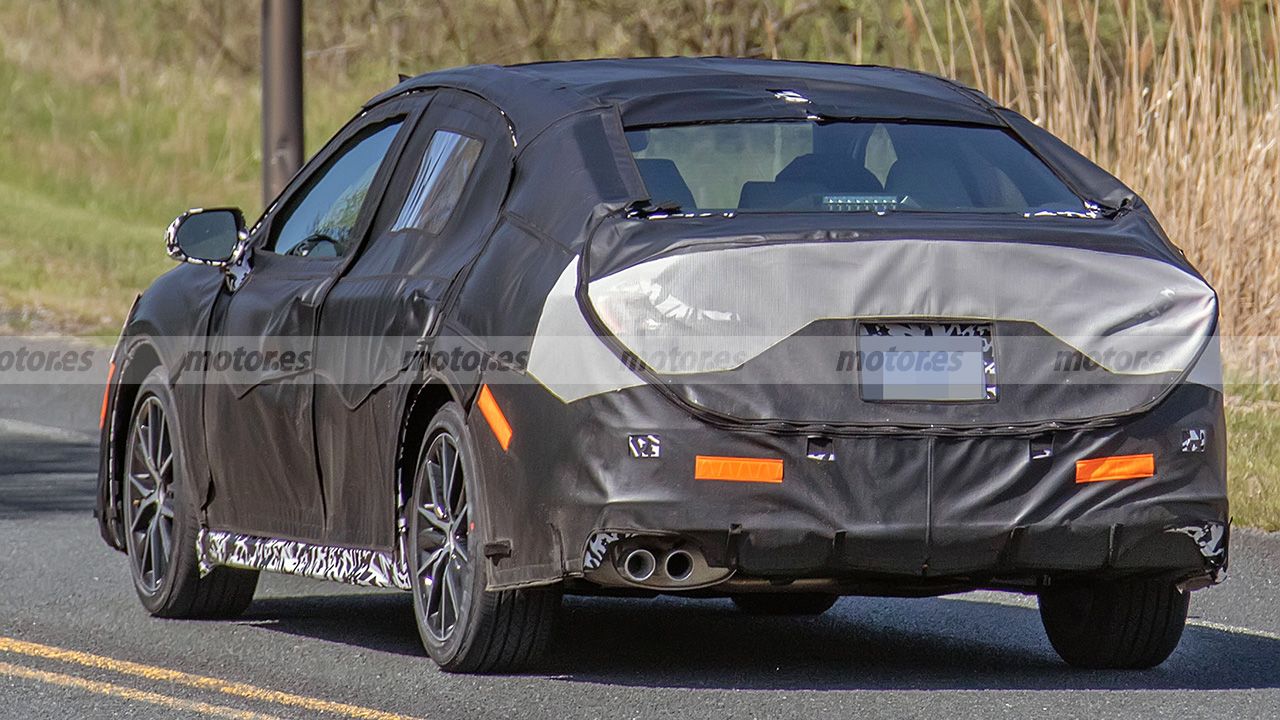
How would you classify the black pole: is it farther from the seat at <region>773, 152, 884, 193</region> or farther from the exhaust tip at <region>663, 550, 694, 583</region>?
the exhaust tip at <region>663, 550, 694, 583</region>


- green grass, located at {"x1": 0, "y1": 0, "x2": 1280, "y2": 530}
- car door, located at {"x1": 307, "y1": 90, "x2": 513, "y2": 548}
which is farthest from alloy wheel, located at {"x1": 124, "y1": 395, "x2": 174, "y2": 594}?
green grass, located at {"x1": 0, "y1": 0, "x2": 1280, "y2": 530}

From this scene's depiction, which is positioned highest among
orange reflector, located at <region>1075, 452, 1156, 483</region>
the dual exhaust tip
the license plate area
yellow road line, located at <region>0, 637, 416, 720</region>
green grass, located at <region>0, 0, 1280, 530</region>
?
the license plate area

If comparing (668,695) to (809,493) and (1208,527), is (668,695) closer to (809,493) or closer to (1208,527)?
(809,493)

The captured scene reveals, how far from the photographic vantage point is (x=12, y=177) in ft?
78.2

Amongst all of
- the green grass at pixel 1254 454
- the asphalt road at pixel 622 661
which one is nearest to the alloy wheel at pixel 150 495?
the asphalt road at pixel 622 661

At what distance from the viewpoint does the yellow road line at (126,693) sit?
6.21 metres

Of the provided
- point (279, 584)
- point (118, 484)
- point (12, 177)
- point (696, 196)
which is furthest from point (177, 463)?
point (12, 177)

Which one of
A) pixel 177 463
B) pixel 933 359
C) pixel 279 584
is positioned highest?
pixel 933 359

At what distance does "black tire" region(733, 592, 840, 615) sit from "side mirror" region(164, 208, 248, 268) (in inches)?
76.7

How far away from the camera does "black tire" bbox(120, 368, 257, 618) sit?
7.95 m

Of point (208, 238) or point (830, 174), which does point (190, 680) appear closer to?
point (208, 238)

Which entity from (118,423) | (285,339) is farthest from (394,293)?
(118,423)

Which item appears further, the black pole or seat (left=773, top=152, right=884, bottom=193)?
the black pole

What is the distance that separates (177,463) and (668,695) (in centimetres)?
230
